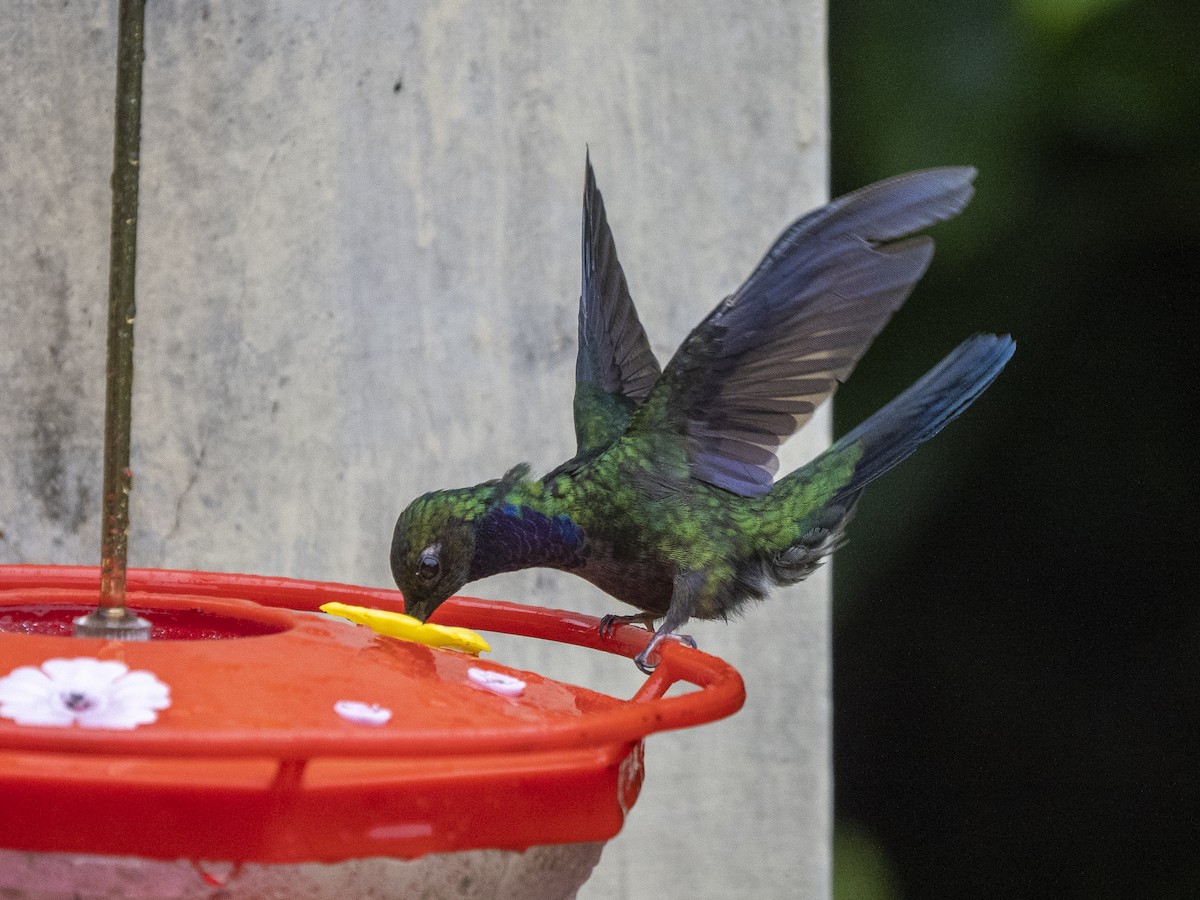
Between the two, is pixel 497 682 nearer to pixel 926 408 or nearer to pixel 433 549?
pixel 433 549

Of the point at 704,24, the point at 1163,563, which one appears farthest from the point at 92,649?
the point at 1163,563

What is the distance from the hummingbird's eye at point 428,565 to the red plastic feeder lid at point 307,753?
0.57m

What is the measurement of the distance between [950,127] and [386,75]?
3.75 ft

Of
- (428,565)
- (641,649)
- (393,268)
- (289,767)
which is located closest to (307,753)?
(289,767)

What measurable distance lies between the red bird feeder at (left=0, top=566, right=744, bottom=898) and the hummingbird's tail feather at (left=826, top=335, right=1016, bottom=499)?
110 centimetres

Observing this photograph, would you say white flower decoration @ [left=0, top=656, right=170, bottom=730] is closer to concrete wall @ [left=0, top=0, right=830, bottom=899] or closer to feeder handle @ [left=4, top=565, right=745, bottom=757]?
feeder handle @ [left=4, top=565, right=745, bottom=757]

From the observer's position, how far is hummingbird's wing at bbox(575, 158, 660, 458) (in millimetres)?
2131

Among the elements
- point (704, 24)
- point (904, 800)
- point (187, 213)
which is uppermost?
point (704, 24)

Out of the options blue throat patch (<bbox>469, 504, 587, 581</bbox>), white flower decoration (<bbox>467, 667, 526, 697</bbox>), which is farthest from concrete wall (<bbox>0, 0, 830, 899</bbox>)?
white flower decoration (<bbox>467, 667, 526, 697</bbox>)

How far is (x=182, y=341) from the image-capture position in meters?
2.34

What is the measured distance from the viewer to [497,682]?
110 centimetres

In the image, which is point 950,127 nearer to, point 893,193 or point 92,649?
point 893,193

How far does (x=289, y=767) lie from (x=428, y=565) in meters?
0.91

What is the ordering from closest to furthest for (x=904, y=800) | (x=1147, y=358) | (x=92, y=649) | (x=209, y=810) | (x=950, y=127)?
(x=209, y=810), (x=92, y=649), (x=950, y=127), (x=1147, y=358), (x=904, y=800)
